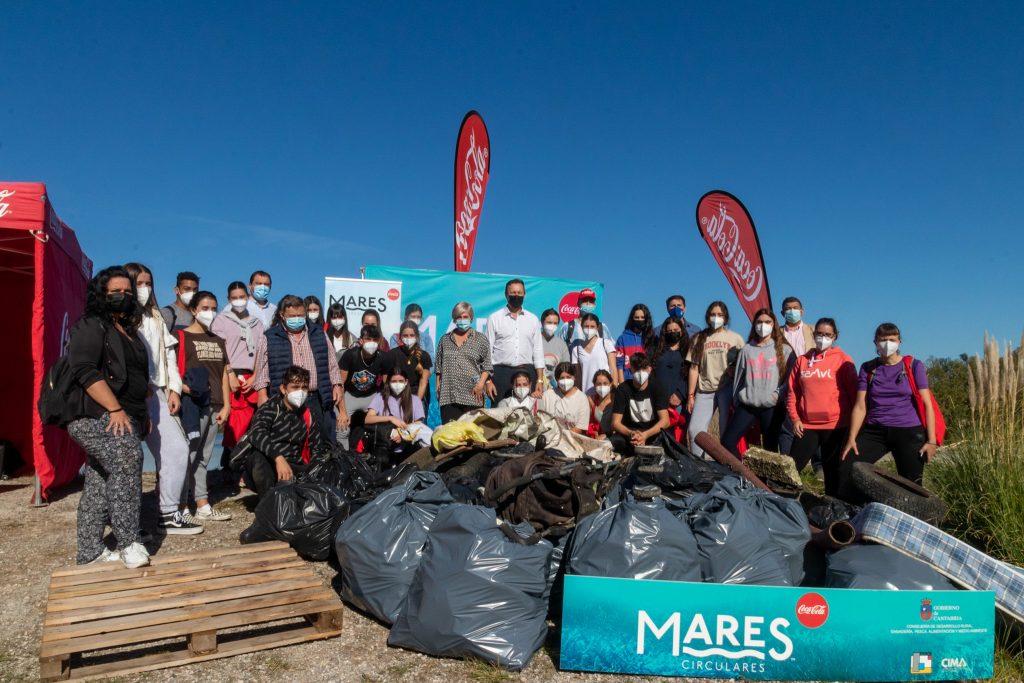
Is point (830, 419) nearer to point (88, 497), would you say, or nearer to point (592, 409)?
point (592, 409)

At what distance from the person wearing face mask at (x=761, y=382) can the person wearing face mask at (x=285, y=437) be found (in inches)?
141

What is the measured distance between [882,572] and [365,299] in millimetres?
6867

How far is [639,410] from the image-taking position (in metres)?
6.36

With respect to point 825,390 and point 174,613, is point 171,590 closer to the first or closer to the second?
point 174,613

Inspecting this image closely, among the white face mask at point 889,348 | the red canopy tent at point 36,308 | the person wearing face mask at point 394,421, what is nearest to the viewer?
the white face mask at point 889,348

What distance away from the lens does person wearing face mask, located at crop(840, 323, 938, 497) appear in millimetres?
4883

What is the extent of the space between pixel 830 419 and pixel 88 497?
17.3ft

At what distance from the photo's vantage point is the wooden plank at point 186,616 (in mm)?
2793

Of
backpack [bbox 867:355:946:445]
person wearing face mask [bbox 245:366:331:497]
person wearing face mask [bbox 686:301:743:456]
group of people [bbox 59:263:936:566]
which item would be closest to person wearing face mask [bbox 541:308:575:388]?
group of people [bbox 59:263:936:566]

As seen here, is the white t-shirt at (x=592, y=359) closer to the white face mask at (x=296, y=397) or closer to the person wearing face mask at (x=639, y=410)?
the person wearing face mask at (x=639, y=410)

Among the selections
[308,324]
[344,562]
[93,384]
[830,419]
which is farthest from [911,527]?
[308,324]

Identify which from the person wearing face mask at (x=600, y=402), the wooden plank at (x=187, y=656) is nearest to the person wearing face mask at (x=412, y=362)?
the person wearing face mask at (x=600, y=402)

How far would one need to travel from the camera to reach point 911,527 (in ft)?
10.8

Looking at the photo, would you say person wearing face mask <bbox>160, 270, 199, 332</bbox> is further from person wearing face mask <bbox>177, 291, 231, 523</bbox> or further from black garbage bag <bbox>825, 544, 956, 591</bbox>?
black garbage bag <bbox>825, 544, 956, 591</bbox>
